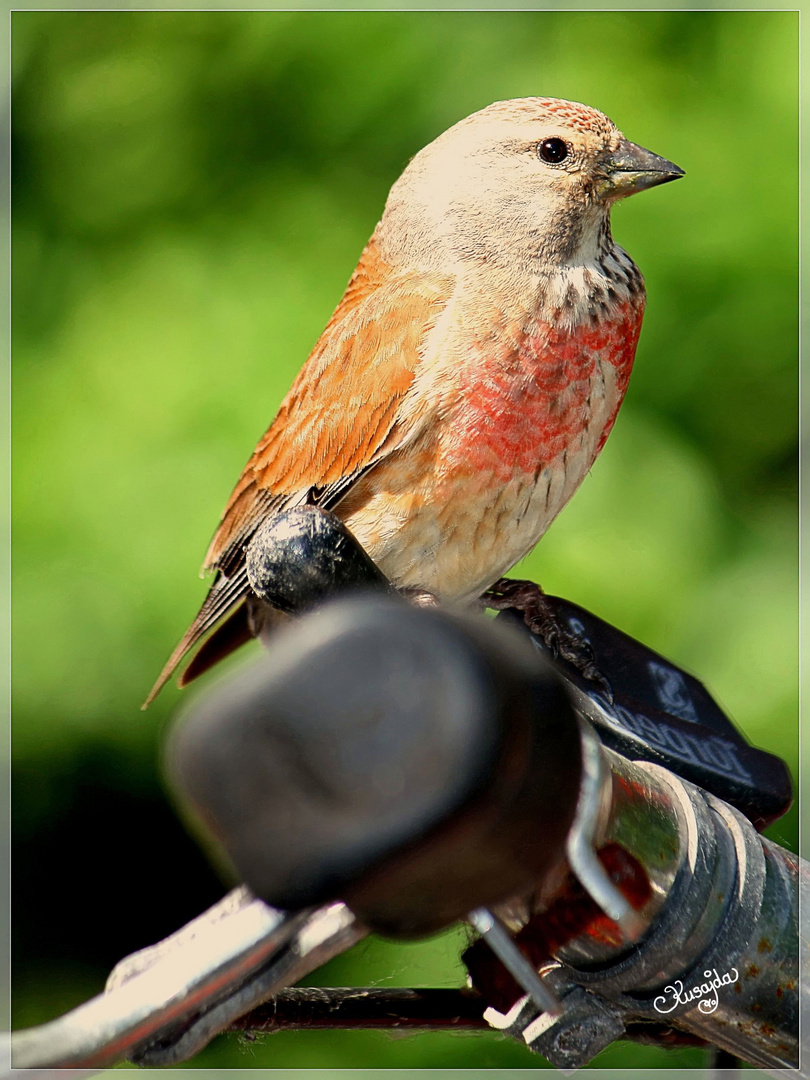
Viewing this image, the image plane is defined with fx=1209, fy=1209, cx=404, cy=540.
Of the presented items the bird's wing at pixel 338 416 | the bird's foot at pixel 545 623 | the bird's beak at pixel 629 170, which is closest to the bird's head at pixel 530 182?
the bird's beak at pixel 629 170

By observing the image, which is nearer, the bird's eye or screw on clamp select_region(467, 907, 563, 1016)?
screw on clamp select_region(467, 907, 563, 1016)

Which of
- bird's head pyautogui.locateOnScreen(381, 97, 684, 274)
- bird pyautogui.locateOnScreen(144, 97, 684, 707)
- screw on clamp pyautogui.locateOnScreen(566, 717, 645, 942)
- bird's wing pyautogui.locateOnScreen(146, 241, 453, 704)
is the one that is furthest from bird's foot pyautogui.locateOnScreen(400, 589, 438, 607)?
screw on clamp pyautogui.locateOnScreen(566, 717, 645, 942)

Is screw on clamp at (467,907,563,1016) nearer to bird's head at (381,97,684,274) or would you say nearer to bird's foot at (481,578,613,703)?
bird's foot at (481,578,613,703)

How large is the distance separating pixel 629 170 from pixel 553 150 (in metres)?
0.12

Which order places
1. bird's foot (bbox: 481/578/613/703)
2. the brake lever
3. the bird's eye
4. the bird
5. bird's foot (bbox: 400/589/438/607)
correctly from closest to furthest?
the brake lever < bird's foot (bbox: 481/578/613/703) < bird's foot (bbox: 400/589/438/607) < the bird < the bird's eye

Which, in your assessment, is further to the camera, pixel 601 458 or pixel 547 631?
pixel 601 458

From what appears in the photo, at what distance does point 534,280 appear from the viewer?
1722mm

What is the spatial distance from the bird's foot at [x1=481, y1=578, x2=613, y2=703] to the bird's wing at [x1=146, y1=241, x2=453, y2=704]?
289 millimetres

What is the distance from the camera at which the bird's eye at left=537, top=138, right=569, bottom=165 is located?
1.79 m

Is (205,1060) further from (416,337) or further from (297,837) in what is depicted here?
(297,837)

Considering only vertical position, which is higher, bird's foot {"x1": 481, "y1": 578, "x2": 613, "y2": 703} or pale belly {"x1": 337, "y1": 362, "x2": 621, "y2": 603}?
pale belly {"x1": 337, "y1": 362, "x2": 621, "y2": 603}

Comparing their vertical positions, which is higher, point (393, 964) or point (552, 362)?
point (552, 362)

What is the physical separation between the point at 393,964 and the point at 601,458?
3.43 feet

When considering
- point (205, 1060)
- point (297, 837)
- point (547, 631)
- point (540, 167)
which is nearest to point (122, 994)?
point (297, 837)
